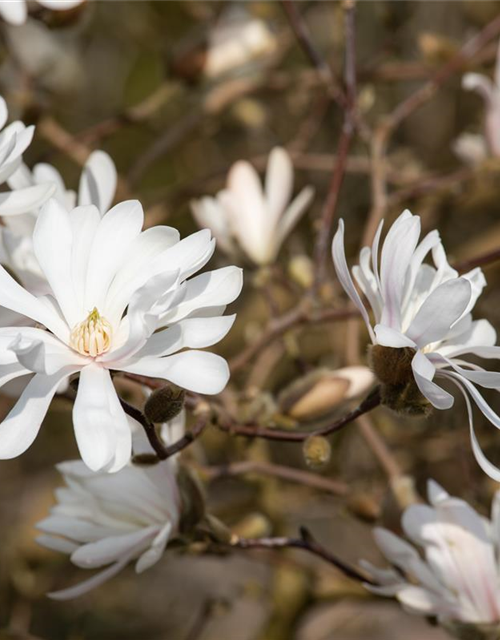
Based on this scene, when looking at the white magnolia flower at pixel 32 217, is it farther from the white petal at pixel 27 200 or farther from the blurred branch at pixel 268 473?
the blurred branch at pixel 268 473

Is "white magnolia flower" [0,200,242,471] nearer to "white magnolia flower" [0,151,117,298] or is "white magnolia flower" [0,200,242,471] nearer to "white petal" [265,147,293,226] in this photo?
"white magnolia flower" [0,151,117,298]

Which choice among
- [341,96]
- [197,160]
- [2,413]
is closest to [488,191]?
[341,96]

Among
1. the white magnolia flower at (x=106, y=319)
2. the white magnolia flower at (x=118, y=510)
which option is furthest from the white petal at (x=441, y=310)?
the white magnolia flower at (x=118, y=510)

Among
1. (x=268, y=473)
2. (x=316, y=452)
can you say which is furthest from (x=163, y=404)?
(x=268, y=473)

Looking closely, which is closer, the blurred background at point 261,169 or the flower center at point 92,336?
the flower center at point 92,336

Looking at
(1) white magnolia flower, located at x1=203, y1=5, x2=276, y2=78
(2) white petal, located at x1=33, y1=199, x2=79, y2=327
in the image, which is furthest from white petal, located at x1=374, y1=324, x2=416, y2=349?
(1) white magnolia flower, located at x1=203, y1=5, x2=276, y2=78

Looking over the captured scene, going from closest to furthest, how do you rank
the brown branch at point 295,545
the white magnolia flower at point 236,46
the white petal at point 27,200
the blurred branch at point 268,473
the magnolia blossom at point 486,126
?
the white petal at point 27,200 < the brown branch at point 295,545 < the blurred branch at point 268,473 < the magnolia blossom at point 486,126 < the white magnolia flower at point 236,46

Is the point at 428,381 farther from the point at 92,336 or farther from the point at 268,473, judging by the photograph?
the point at 268,473

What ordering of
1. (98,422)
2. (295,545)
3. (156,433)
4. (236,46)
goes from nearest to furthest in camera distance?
(98,422) < (156,433) < (295,545) < (236,46)
